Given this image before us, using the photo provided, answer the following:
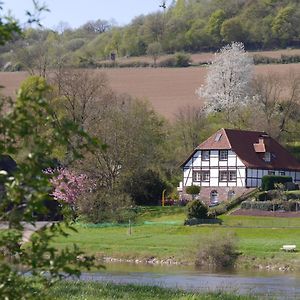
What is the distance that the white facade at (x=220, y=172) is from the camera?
70.7 meters

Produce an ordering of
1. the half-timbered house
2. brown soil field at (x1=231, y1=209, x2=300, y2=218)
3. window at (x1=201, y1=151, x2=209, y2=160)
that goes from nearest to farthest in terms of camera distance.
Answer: brown soil field at (x1=231, y1=209, x2=300, y2=218) → the half-timbered house → window at (x1=201, y1=151, x2=209, y2=160)

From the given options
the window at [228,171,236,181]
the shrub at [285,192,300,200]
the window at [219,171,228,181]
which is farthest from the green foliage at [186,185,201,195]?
the shrub at [285,192,300,200]

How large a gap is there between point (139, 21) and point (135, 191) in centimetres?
10064

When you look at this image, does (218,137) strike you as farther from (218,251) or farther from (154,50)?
(154,50)

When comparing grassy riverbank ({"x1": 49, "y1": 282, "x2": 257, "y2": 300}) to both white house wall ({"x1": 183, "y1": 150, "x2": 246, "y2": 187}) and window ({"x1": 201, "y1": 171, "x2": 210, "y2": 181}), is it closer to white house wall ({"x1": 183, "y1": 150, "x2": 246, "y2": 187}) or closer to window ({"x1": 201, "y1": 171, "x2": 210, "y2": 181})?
white house wall ({"x1": 183, "y1": 150, "x2": 246, "y2": 187})

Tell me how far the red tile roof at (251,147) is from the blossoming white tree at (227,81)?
68.8ft

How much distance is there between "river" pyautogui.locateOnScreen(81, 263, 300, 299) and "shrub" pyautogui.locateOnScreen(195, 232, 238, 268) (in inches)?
54.3

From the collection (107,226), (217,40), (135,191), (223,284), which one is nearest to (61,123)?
(223,284)

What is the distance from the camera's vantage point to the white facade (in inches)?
2783

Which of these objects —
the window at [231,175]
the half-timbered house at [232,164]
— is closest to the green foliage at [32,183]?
the half-timbered house at [232,164]

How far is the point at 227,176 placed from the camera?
71.6 meters

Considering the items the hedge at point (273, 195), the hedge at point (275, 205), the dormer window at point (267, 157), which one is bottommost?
the hedge at point (275, 205)

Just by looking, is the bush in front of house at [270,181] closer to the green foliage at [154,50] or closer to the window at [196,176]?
the window at [196,176]

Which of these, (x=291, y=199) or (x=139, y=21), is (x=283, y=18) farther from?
(x=291, y=199)
